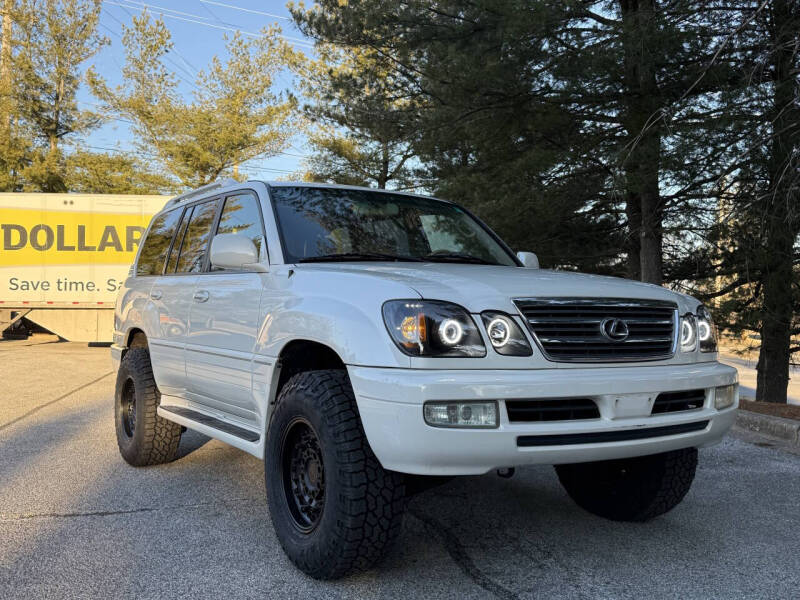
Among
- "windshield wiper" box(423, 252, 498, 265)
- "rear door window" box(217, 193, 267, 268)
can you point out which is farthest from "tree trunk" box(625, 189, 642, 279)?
"rear door window" box(217, 193, 267, 268)

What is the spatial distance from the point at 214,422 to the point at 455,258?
1.73 meters

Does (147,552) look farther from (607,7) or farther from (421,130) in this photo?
(607,7)

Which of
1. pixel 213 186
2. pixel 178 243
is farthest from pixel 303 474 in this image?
pixel 178 243

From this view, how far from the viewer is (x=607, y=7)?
10156 millimetres

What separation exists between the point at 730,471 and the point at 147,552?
4045 mm

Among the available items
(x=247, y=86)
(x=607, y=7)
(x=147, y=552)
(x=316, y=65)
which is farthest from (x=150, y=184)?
(x=147, y=552)

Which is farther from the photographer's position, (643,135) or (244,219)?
(643,135)

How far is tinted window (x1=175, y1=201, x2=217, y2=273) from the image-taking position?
4926 millimetres

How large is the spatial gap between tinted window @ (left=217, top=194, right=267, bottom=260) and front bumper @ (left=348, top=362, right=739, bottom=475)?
4.78 feet

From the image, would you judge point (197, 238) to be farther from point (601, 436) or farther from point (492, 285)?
point (601, 436)

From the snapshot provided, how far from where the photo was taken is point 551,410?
297 cm

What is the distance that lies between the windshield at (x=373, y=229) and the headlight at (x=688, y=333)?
138 cm

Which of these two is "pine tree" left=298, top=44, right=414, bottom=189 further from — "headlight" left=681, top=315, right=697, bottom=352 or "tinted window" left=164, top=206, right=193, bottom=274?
"headlight" left=681, top=315, right=697, bottom=352

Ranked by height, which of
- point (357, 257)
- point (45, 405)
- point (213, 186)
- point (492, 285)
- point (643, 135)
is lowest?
point (45, 405)
